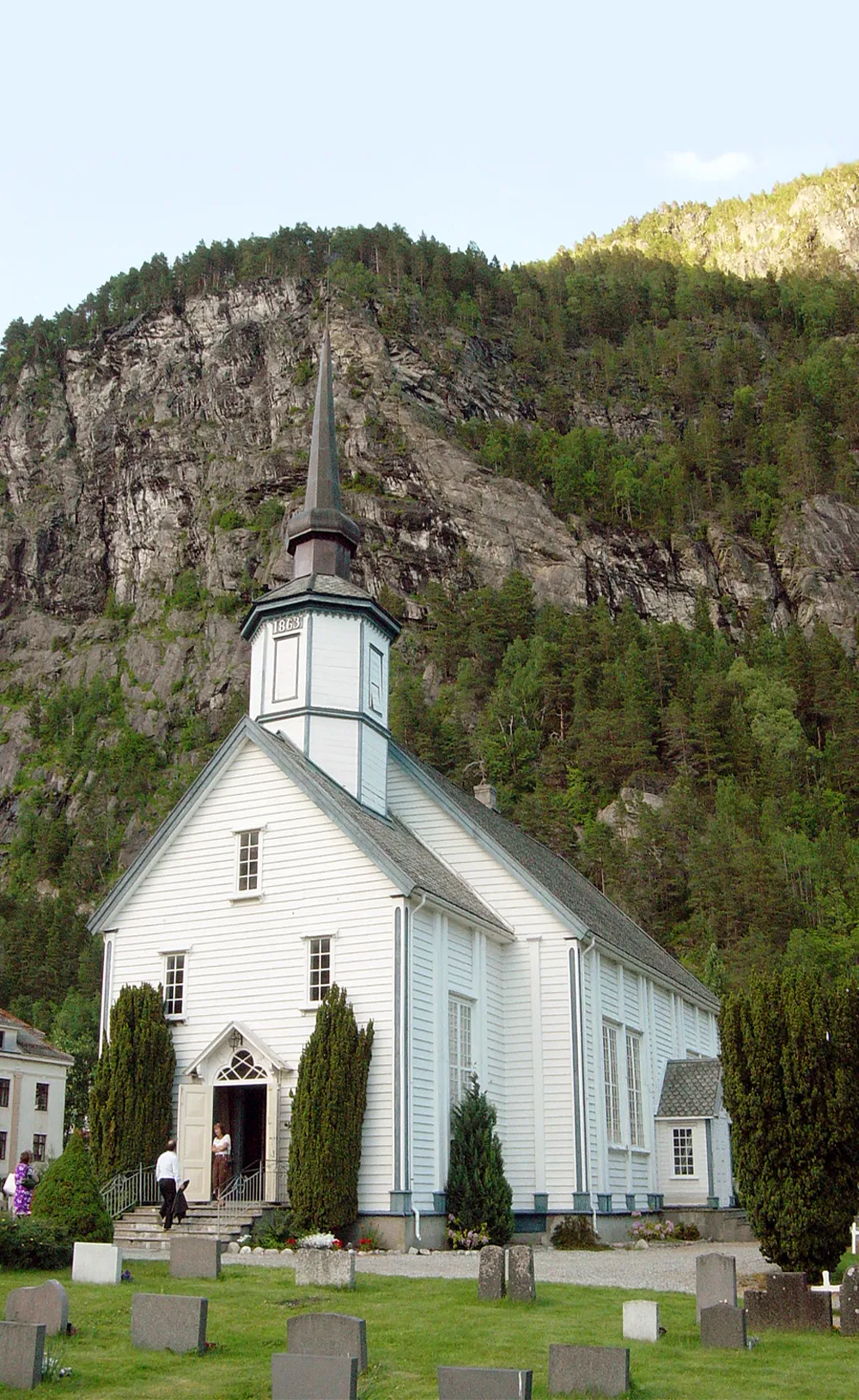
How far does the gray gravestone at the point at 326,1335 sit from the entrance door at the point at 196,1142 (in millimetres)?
14999

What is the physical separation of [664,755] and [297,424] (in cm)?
5753

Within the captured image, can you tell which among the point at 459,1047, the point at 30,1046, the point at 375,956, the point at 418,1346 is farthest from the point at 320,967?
the point at 30,1046

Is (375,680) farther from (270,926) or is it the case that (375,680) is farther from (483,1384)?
(483,1384)

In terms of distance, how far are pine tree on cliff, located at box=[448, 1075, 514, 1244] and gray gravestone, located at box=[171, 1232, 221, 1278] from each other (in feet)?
28.8

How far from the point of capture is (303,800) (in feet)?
86.9

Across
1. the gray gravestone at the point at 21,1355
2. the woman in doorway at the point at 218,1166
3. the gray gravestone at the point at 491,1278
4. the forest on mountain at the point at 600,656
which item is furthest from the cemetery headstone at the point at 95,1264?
the forest on mountain at the point at 600,656

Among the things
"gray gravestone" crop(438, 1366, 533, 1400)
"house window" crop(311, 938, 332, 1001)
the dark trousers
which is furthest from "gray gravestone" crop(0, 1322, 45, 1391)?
"house window" crop(311, 938, 332, 1001)

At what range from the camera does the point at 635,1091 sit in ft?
103

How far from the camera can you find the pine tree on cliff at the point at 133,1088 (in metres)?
24.7

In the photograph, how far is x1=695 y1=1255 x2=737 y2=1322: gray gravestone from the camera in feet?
42.6

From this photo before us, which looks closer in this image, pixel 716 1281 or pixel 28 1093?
pixel 716 1281

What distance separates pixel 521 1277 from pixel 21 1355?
632 centimetres

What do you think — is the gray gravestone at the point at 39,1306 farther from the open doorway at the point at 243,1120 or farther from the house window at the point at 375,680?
the house window at the point at 375,680

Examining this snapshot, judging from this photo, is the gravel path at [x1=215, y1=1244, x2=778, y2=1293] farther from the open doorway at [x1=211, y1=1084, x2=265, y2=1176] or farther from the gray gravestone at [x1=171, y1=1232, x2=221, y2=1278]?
the open doorway at [x1=211, y1=1084, x2=265, y2=1176]
